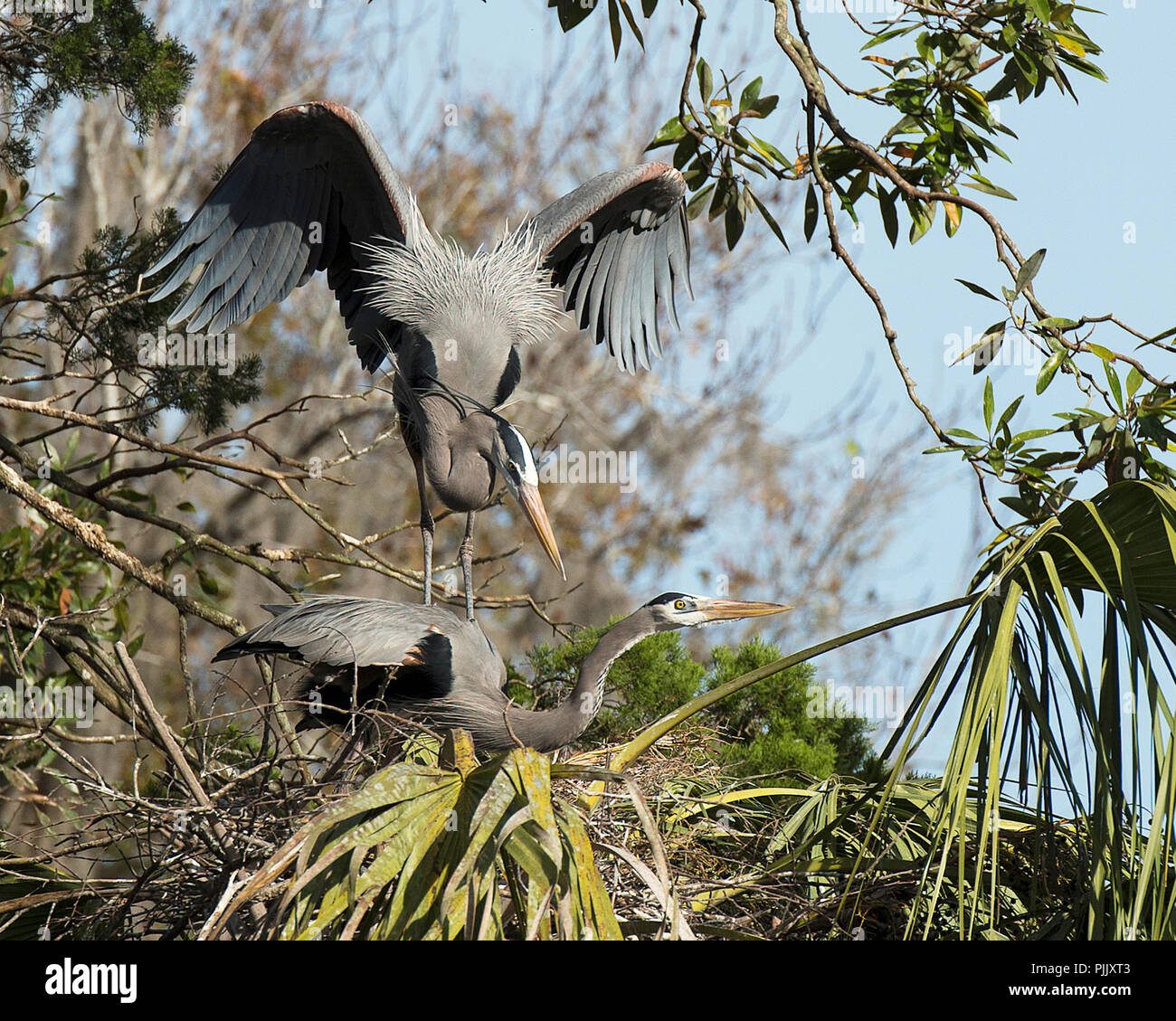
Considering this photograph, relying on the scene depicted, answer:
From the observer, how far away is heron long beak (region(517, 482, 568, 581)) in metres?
3.59

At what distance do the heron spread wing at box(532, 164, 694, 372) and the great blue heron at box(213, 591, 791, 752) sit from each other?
1.52m

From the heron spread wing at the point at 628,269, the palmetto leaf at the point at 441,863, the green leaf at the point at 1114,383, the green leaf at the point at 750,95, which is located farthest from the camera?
the heron spread wing at the point at 628,269

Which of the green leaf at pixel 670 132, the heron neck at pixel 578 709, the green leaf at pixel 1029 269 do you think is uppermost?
the green leaf at pixel 670 132

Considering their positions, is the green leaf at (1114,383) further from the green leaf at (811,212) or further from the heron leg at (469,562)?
the heron leg at (469,562)

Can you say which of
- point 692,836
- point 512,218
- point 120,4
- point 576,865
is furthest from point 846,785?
point 512,218

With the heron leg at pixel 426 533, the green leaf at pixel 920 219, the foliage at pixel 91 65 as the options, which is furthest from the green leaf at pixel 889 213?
the foliage at pixel 91 65

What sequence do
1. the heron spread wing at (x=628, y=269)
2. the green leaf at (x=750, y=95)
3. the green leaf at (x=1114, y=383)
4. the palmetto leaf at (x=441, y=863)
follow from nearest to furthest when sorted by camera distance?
the palmetto leaf at (x=441, y=863) < the green leaf at (x=1114, y=383) < the green leaf at (x=750, y=95) < the heron spread wing at (x=628, y=269)

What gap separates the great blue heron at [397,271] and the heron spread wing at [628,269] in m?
0.17

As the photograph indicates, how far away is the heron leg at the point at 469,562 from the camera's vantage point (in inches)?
161

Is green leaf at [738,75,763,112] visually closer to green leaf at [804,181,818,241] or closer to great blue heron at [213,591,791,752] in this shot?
green leaf at [804,181,818,241]

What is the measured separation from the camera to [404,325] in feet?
14.2

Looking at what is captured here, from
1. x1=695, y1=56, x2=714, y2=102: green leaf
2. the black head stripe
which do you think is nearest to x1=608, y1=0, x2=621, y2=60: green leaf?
x1=695, y1=56, x2=714, y2=102: green leaf

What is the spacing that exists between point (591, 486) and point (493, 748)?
10.1m
